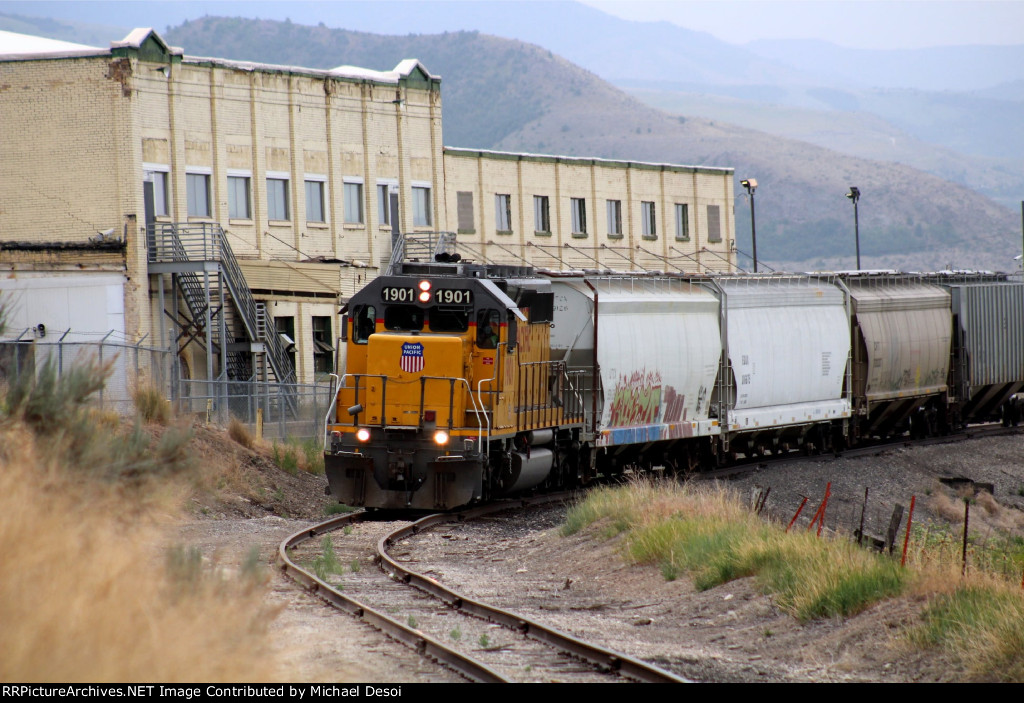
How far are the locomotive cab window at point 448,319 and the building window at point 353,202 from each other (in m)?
26.3

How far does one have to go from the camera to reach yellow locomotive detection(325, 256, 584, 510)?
60.4ft

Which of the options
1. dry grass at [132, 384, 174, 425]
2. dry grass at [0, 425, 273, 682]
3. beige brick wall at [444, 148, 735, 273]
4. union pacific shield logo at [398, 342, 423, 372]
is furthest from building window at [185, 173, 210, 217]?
dry grass at [0, 425, 273, 682]

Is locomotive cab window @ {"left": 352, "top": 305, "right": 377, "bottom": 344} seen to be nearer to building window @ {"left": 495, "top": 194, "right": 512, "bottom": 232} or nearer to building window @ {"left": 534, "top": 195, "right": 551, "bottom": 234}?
building window @ {"left": 495, "top": 194, "right": 512, "bottom": 232}

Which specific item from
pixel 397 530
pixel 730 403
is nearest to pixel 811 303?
pixel 730 403

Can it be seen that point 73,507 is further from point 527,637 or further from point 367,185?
point 367,185

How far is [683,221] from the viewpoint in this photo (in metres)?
59.9

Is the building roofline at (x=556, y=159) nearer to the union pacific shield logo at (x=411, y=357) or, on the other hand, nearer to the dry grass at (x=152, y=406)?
the dry grass at (x=152, y=406)

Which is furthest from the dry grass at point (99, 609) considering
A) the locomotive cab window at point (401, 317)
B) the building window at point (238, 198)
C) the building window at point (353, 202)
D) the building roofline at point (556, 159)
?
the building roofline at point (556, 159)

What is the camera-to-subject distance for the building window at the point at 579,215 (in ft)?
178

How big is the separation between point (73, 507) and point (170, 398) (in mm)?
19710

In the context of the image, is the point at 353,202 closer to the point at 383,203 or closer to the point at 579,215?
the point at 383,203

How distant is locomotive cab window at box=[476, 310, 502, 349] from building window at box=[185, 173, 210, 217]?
23.5 meters

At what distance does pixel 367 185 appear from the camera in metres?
45.0

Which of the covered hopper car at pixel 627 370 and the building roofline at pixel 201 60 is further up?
the building roofline at pixel 201 60
